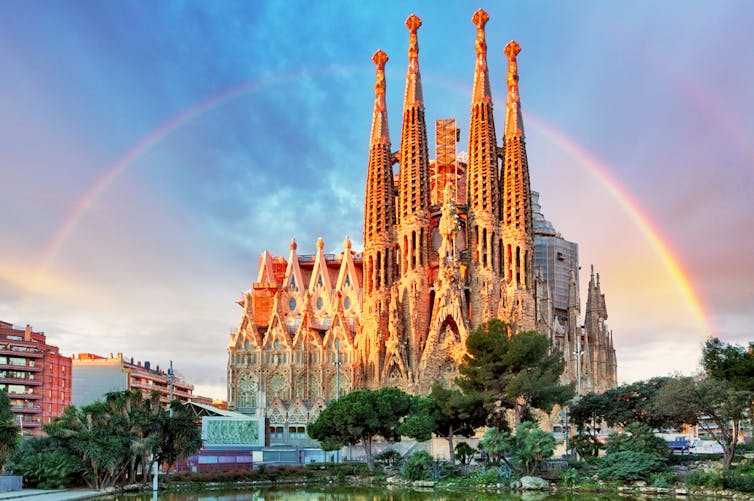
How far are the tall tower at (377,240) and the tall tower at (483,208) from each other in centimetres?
823

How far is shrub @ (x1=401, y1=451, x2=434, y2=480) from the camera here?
4988 cm

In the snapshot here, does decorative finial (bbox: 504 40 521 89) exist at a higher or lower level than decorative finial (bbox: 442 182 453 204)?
higher

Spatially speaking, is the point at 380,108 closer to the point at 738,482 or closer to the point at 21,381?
the point at 21,381

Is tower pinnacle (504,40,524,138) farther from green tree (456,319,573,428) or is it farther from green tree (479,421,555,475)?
green tree (479,421,555,475)

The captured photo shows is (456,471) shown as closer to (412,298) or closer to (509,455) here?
(509,455)

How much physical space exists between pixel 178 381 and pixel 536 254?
64.1 metres

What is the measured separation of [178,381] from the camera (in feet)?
438

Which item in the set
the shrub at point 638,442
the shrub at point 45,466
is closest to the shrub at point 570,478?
the shrub at point 638,442

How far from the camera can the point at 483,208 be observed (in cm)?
8394

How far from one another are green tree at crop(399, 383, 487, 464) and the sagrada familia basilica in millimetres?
23915

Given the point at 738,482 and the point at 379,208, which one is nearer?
the point at 738,482

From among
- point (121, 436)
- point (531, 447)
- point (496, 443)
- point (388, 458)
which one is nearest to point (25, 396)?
point (388, 458)

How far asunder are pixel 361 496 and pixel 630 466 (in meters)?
14.4

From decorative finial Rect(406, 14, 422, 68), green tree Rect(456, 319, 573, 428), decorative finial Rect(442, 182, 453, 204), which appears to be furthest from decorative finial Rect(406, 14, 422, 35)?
green tree Rect(456, 319, 573, 428)
